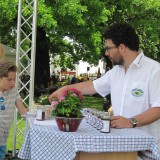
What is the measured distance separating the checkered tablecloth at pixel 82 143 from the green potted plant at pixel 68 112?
0.05 metres

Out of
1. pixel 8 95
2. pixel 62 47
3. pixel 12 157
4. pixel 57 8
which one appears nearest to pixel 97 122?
pixel 8 95

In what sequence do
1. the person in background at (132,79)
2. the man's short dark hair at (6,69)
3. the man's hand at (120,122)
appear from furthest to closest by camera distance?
the man's short dark hair at (6,69)
the person in background at (132,79)
the man's hand at (120,122)

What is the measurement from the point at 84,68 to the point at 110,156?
53.6 m

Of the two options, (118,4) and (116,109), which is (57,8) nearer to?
(118,4)

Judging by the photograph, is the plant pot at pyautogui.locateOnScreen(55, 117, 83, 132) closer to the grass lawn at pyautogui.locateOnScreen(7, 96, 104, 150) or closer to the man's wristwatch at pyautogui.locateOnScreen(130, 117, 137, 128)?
the man's wristwatch at pyautogui.locateOnScreen(130, 117, 137, 128)

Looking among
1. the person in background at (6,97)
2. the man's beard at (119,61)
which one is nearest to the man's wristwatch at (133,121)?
the man's beard at (119,61)

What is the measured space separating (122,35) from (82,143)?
92cm

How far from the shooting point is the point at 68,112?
2.36 m

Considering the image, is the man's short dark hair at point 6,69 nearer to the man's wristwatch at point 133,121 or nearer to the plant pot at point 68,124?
the plant pot at point 68,124

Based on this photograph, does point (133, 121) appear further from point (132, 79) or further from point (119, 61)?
point (119, 61)

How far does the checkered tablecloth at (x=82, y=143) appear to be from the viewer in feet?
7.23

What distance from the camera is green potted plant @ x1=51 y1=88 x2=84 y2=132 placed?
233 cm

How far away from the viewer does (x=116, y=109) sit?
2.86 meters

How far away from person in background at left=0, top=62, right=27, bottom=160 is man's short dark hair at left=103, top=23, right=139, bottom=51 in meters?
1.12
